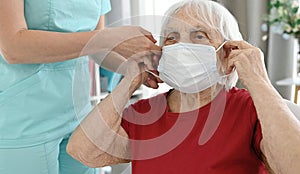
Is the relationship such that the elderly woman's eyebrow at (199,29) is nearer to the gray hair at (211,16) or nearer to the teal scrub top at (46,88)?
the gray hair at (211,16)

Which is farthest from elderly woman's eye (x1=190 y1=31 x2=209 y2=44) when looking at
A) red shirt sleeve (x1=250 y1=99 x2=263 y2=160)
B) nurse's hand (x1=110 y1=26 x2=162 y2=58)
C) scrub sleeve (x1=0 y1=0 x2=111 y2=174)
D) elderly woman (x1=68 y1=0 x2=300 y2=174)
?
scrub sleeve (x1=0 y1=0 x2=111 y2=174)

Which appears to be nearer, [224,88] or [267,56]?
[224,88]

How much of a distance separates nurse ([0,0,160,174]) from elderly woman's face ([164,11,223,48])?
0.34 feet

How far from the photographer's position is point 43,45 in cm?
123

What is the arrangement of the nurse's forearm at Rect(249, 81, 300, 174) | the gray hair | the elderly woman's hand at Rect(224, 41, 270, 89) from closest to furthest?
the nurse's forearm at Rect(249, 81, 300, 174)
the elderly woman's hand at Rect(224, 41, 270, 89)
the gray hair

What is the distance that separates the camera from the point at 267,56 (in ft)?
8.83

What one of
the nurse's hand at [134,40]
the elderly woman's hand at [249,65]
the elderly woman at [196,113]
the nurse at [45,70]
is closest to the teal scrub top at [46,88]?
the nurse at [45,70]

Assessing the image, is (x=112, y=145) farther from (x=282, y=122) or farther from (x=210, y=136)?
(x=282, y=122)

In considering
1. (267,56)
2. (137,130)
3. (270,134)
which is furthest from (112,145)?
(267,56)

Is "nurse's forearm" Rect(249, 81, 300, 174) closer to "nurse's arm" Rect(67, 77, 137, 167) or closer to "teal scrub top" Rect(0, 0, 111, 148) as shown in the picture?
"nurse's arm" Rect(67, 77, 137, 167)

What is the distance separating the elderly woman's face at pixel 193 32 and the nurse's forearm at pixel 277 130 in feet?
0.62

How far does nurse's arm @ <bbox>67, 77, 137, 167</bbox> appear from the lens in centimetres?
133

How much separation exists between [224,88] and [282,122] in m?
0.27

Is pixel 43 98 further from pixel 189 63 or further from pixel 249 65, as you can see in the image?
pixel 249 65
